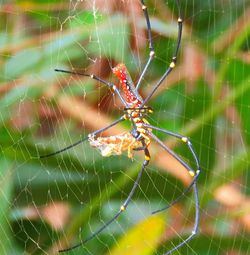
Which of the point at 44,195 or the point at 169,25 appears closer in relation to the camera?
the point at 44,195

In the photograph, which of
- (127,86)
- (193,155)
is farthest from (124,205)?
(127,86)

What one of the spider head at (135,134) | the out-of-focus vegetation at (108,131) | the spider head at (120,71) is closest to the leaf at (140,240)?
the out-of-focus vegetation at (108,131)

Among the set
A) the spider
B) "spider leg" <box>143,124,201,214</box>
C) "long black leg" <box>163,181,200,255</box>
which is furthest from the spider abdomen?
"long black leg" <box>163,181,200,255</box>

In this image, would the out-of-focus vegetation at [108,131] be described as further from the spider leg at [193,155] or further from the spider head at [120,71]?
the spider head at [120,71]

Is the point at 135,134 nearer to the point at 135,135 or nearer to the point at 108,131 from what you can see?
the point at 135,135

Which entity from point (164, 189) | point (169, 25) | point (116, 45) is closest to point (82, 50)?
point (116, 45)

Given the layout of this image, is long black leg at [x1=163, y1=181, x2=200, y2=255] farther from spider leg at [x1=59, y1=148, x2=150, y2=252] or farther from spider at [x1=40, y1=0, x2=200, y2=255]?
spider leg at [x1=59, y1=148, x2=150, y2=252]

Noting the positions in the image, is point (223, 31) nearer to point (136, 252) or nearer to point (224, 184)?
point (224, 184)
